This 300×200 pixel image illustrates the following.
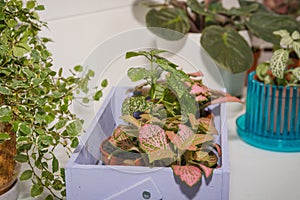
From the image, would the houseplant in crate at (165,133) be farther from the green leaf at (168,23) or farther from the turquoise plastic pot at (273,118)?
the green leaf at (168,23)

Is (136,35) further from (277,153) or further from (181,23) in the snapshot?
(277,153)

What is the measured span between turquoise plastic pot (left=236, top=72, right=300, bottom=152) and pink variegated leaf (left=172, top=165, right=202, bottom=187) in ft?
1.39

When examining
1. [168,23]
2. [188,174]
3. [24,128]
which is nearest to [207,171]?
[188,174]

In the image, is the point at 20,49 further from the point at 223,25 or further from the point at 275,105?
the point at 223,25

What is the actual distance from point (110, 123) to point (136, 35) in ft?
1.43

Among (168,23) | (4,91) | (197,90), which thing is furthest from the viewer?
(168,23)

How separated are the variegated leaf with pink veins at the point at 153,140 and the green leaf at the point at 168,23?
0.59 meters

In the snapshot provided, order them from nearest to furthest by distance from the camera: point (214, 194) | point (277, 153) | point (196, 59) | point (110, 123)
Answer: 1. point (214, 194)
2. point (110, 123)
3. point (277, 153)
4. point (196, 59)

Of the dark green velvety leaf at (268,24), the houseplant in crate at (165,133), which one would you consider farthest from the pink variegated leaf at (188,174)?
the dark green velvety leaf at (268,24)

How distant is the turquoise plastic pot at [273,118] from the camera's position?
1047 mm

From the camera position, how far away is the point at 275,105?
1.06 metres

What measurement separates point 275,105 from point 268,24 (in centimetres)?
29

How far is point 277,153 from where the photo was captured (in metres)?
1.04

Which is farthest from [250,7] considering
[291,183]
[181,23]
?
[291,183]
